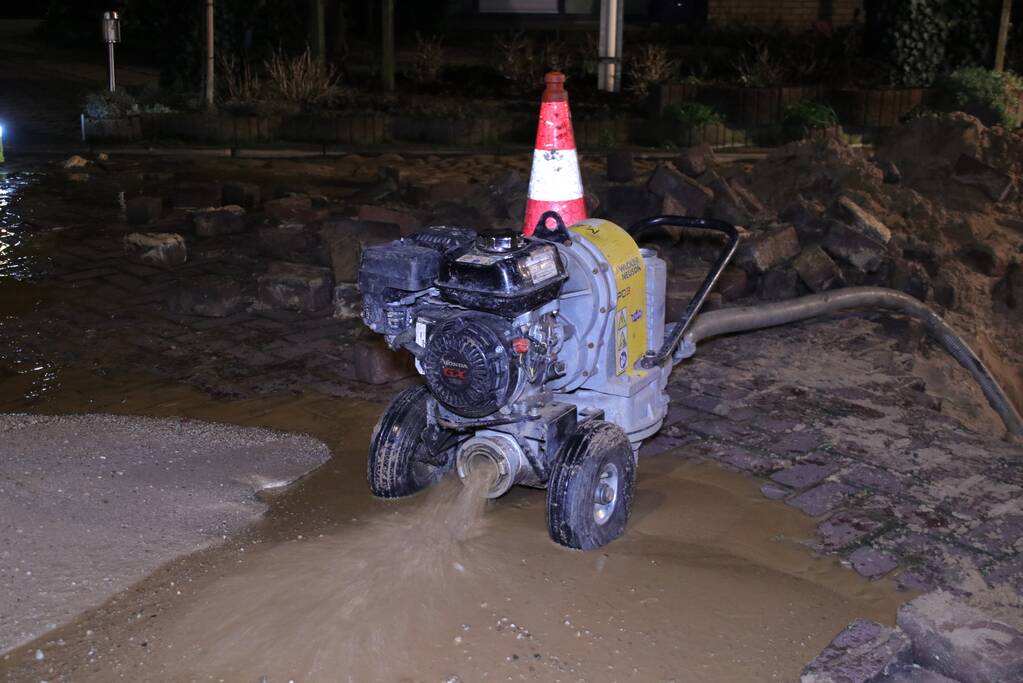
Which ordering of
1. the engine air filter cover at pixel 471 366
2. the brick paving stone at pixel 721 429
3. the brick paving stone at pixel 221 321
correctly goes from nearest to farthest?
the engine air filter cover at pixel 471 366 → the brick paving stone at pixel 721 429 → the brick paving stone at pixel 221 321

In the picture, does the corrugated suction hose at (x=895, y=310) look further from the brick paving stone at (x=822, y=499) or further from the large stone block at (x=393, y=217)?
the large stone block at (x=393, y=217)

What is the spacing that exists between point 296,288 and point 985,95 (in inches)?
350

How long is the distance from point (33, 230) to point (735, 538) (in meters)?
6.49

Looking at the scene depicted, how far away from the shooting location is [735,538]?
4.21 m

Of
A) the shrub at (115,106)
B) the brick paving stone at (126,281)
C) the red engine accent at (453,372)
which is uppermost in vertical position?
the shrub at (115,106)

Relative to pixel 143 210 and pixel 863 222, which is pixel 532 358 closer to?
pixel 863 222

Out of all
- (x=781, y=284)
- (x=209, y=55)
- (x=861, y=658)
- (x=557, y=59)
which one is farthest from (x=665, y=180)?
(x=557, y=59)

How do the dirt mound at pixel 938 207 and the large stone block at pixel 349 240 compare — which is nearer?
the large stone block at pixel 349 240

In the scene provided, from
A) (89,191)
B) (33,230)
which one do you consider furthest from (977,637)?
(89,191)

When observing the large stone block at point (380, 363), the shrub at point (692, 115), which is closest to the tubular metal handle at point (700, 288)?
the large stone block at point (380, 363)

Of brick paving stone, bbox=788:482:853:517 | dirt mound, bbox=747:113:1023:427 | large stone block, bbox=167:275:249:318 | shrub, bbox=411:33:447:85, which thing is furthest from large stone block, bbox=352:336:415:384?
shrub, bbox=411:33:447:85

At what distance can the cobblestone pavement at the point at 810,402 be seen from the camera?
156 inches

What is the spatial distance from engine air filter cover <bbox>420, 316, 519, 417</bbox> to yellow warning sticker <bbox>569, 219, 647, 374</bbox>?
655 millimetres

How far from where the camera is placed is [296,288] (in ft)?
22.3
